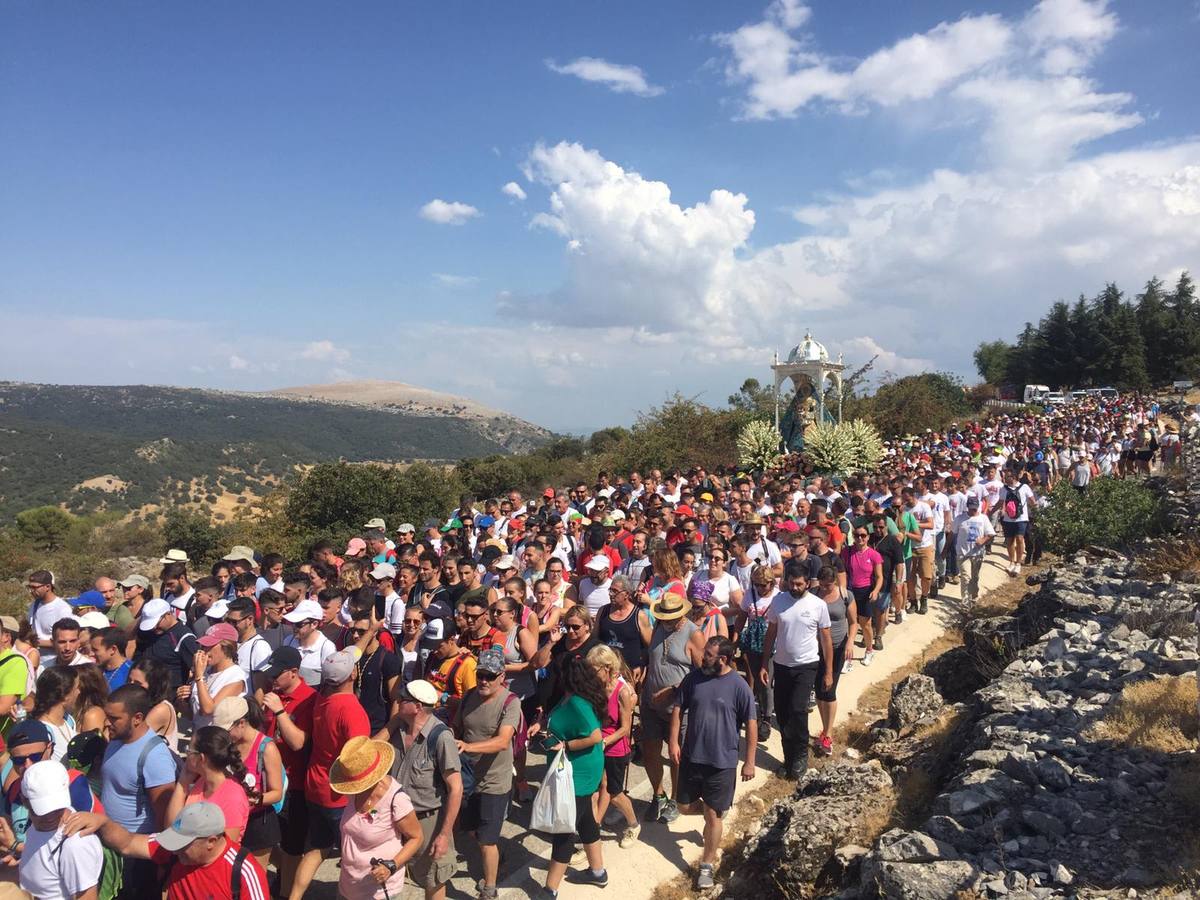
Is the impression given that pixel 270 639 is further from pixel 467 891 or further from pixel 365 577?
pixel 467 891

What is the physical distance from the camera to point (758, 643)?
19.9ft

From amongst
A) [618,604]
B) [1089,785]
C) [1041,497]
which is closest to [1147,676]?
[1089,785]

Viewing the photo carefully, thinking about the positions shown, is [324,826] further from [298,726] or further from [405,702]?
[405,702]

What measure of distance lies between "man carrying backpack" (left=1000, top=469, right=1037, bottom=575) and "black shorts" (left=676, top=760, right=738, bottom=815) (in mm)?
8564

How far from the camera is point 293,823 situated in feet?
14.5

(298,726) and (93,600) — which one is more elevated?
(93,600)

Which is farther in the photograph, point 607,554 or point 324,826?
point 607,554

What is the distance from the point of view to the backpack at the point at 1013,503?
11086 millimetres

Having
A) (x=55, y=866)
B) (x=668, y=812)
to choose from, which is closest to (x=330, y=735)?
(x=55, y=866)

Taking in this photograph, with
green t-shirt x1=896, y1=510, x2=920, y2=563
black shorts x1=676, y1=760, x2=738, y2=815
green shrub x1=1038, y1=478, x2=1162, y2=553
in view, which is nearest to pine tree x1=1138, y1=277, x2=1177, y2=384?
green shrub x1=1038, y1=478, x2=1162, y2=553

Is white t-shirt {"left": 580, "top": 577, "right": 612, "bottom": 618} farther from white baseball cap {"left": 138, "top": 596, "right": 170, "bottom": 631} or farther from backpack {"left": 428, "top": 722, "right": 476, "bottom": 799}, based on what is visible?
white baseball cap {"left": 138, "top": 596, "right": 170, "bottom": 631}

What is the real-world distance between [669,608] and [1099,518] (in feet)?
32.7

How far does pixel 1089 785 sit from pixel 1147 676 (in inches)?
71.1

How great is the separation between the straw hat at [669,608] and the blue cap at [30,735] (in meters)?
3.60
